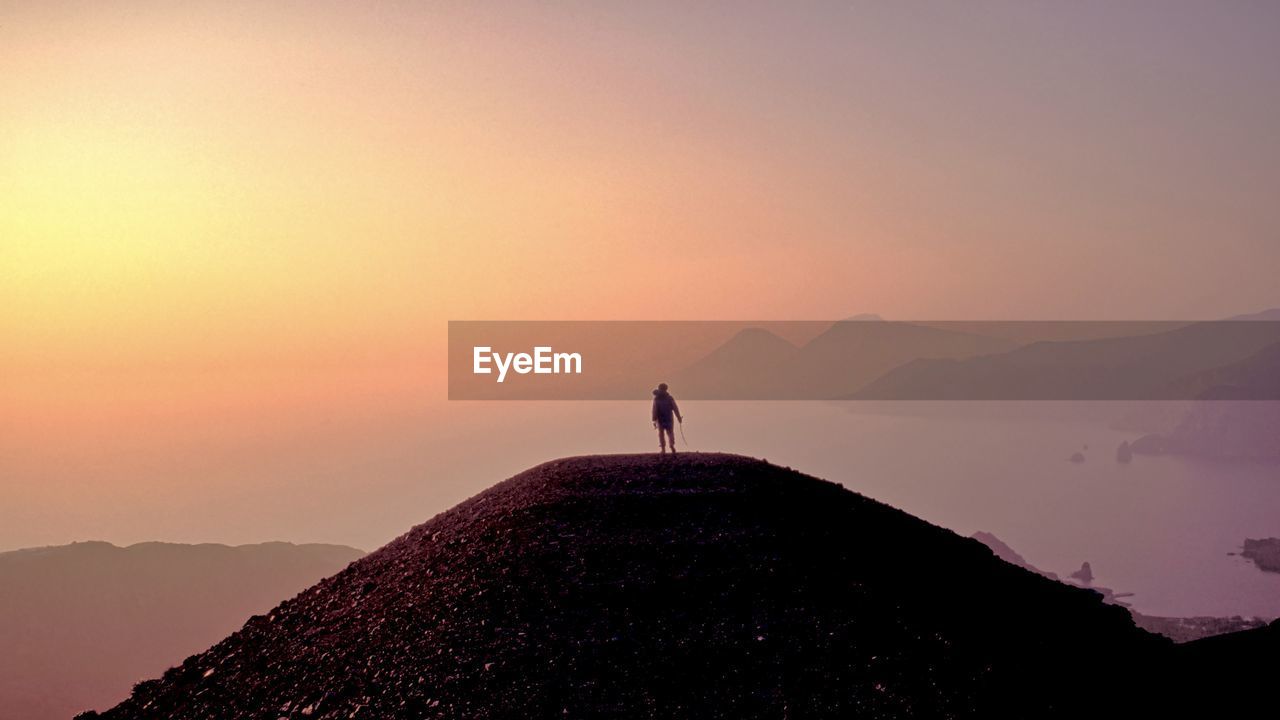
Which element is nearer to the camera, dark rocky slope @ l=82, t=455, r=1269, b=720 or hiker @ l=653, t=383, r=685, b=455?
dark rocky slope @ l=82, t=455, r=1269, b=720

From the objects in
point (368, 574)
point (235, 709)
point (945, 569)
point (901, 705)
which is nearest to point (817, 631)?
point (901, 705)

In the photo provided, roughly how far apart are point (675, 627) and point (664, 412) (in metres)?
13.5

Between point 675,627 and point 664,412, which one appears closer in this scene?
point 675,627

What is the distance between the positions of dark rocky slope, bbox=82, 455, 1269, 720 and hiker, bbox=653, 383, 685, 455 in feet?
15.9

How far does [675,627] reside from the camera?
1602cm

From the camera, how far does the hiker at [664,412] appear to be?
29031mm

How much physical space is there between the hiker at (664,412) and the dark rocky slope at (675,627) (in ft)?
15.9

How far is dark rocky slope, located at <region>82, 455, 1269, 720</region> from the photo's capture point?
1423 centimetres

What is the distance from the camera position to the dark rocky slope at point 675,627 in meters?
14.2

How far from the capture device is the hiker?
29031 millimetres

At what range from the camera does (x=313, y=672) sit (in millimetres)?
17094

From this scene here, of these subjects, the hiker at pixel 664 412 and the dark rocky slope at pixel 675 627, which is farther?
the hiker at pixel 664 412

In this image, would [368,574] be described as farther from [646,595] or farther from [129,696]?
[646,595]

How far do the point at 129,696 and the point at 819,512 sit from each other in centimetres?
1644
